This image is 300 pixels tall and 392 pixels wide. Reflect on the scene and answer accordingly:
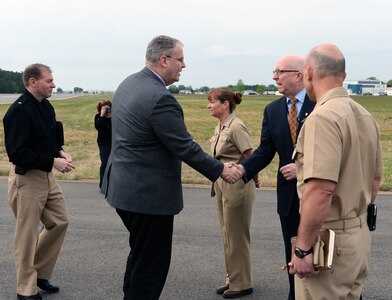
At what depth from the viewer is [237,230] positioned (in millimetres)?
5066

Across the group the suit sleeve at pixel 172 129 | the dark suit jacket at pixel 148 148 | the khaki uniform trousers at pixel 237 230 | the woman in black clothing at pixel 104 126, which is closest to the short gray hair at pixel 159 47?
the dark suit jacket at pixel 148 148

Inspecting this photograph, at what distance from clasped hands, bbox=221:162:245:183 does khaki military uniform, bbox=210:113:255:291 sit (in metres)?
0.46

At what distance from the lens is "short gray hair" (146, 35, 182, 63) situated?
388 centimetres

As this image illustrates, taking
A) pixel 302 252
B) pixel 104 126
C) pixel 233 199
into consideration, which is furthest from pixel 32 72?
pixel 104 126

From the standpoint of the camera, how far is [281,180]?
4.20 m

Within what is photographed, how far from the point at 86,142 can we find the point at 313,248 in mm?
19339

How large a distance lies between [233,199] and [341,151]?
2299mm

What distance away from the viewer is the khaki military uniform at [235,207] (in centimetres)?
500

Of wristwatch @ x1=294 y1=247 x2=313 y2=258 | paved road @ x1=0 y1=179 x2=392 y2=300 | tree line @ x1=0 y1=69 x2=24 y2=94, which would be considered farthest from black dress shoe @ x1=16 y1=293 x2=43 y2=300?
tree line @ x1=0 y1=69 x2=24 y2=94

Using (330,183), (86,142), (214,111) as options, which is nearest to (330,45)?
(330,183)

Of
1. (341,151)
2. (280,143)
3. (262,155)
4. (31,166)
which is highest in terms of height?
(341,151)

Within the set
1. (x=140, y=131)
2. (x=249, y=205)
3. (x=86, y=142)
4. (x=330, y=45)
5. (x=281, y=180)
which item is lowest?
(x=86, y=142)

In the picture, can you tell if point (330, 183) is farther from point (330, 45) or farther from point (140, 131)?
point (140, 131)

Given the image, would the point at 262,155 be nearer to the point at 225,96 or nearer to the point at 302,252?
the point at 225,96
